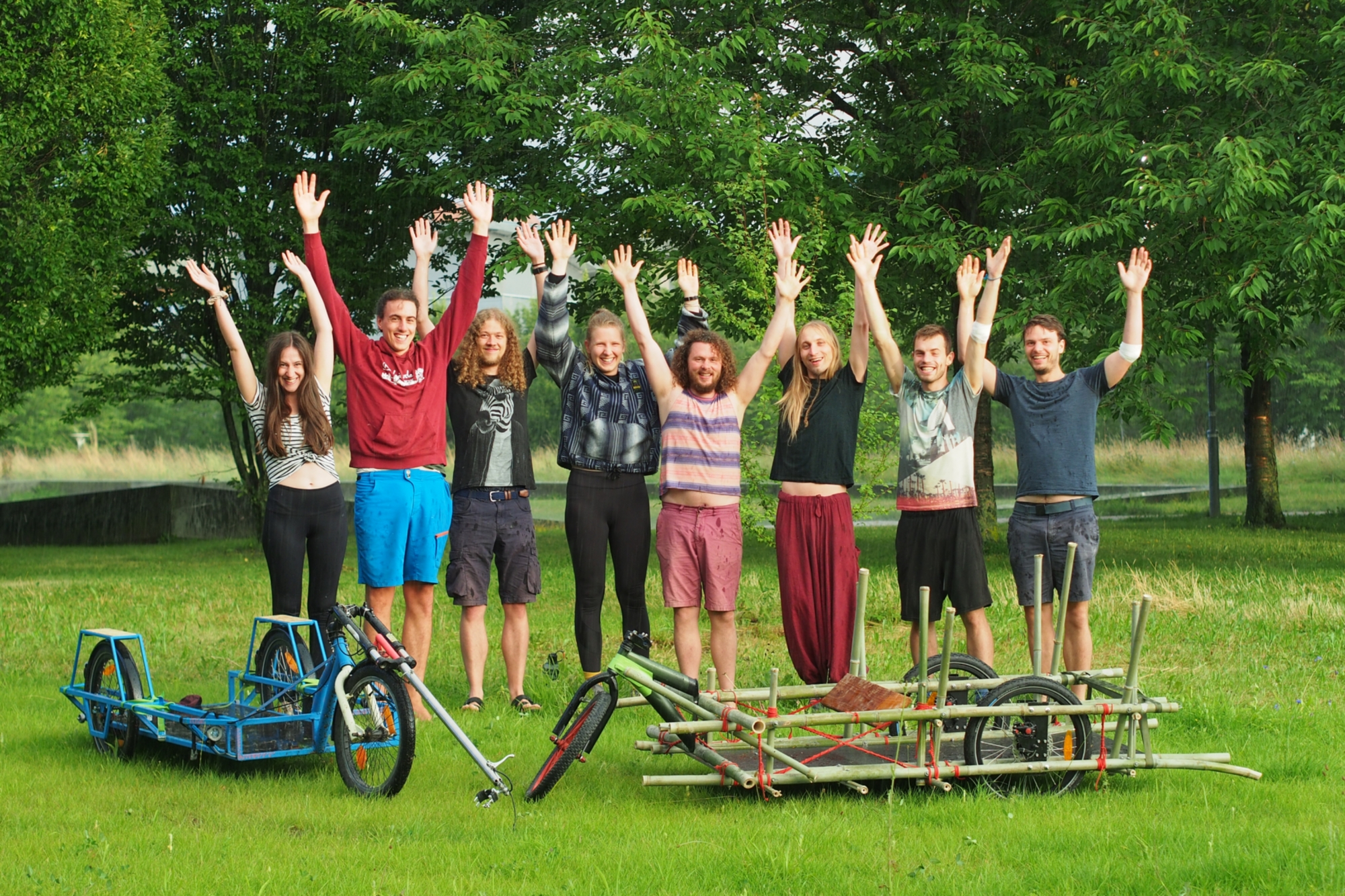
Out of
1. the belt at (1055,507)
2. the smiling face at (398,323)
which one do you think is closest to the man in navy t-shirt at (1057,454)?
the belt at (1055,507)

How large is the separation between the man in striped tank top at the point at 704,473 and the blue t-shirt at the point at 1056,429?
Result: 125 centimetres

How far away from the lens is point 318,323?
6930 millimetres

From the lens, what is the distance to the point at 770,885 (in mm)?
4391

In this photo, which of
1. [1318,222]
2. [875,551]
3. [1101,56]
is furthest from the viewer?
[875,551]

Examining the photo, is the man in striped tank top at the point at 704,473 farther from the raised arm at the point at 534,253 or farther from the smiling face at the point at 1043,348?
the smiling face at the point at 1043,348

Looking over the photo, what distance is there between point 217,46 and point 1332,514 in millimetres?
19828

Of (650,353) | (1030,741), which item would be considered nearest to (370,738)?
(650,353)

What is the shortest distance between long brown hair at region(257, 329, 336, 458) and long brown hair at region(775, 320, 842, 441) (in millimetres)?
2274

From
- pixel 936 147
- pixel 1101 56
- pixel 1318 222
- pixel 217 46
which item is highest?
pixel 217 46

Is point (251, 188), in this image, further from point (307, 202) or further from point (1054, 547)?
point (1054, 547)

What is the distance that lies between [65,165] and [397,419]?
10.3 metres

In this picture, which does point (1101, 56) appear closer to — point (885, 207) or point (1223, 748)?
point (885, 207)

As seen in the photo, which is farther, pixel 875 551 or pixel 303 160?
pixel 303 160

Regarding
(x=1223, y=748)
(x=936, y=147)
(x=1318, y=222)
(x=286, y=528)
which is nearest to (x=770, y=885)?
(x=1223, y=748)
